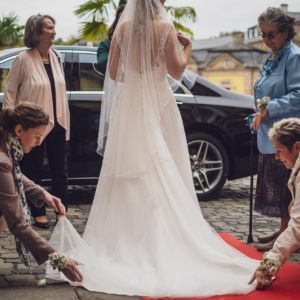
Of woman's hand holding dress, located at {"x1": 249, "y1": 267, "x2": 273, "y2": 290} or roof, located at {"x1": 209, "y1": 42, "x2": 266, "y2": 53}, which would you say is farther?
roof, located at {"x1": 209, "y1": 42, "x2": 266, "y2": 53}

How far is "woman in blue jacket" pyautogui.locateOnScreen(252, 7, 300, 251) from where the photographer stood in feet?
12.4

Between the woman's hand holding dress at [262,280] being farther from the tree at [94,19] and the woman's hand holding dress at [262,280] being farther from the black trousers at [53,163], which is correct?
the tree at [94,19]

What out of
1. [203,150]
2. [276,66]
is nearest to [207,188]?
[203,150]

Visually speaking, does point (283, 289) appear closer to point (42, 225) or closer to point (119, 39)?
point (119, 39)

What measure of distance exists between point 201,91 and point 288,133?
3178 mm

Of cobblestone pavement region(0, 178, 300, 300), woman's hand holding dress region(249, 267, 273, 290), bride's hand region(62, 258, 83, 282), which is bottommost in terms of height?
cobblestone pavement region(0, 178, 300, 300)

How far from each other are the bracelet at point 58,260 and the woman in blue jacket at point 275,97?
6.20 feet

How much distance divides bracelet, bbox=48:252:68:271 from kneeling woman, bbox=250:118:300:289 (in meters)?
1.19

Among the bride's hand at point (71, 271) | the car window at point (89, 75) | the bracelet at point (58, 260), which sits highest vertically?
the car window at point (89, 75)

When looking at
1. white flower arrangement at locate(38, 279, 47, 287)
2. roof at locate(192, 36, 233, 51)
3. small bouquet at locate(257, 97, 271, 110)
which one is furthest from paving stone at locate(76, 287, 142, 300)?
roof at locate(192, 36, 233, 51)

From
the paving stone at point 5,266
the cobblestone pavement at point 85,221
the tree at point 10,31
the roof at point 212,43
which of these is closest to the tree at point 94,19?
the cobblestone pavement at point 85,221

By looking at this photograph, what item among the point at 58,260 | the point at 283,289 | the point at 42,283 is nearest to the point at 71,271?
the point at 58,260

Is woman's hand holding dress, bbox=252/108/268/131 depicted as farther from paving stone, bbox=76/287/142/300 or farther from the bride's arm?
paving stone, bbox=76/287/142/300

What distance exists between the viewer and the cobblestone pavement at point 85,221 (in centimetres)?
309
